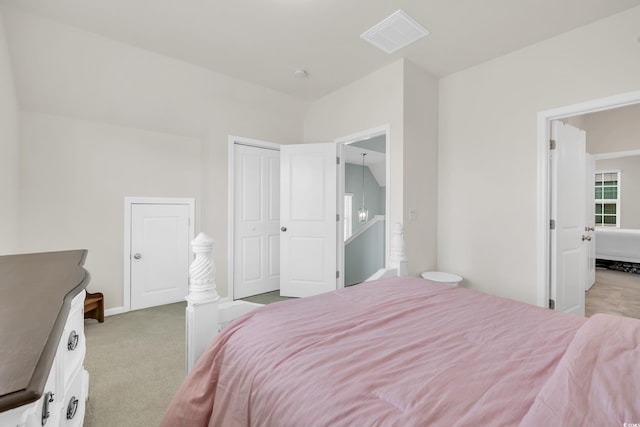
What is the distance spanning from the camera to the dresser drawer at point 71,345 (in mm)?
961

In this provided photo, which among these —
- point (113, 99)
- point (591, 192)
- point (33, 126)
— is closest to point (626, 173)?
point (591, 192)

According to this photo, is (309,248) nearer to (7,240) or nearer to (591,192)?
(7,240)

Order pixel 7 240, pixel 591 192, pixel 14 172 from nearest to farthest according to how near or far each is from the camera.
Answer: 1. pixel 7 240
2. pixel 14 172
3. pixel 591 192

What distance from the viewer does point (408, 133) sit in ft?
10.0

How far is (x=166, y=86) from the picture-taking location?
3080mm

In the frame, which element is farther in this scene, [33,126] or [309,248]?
[309,248]

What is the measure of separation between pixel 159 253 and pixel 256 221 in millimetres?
1242

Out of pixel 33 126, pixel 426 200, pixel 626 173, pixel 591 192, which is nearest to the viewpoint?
pixel 33 126

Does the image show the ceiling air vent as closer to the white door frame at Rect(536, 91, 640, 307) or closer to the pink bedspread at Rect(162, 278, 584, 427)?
the white door frame at Rect(536, 91, 640, 307)

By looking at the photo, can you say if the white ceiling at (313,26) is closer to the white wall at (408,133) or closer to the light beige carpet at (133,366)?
the white wall at (408,133)

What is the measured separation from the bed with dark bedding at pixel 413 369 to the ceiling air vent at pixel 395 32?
2240 millimetres

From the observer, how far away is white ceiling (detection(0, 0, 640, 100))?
2.22 metres

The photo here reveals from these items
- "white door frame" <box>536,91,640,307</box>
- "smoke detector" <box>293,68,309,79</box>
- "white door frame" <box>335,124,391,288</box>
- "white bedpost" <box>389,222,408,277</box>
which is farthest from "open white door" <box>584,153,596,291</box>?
"smoke detector" <box>293,68,309,79</box>

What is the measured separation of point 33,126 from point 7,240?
46.5 inches
